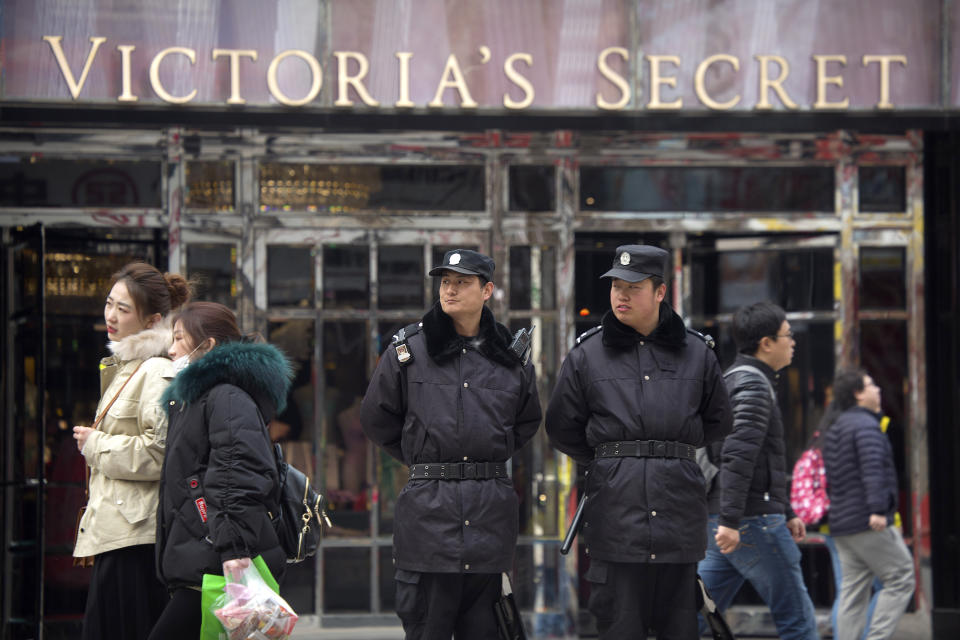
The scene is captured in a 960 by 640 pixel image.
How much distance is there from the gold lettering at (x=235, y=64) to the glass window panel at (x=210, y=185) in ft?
1.40

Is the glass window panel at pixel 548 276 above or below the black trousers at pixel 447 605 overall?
above

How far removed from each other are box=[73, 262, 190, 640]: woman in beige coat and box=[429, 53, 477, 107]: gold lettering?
3385mm

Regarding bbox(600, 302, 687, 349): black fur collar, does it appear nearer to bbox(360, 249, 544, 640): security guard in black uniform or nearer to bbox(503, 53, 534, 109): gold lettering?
bbox(360, 249, 544, 640): security guard in black uniform

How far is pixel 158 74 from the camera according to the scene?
8328mm

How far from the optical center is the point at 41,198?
8430 millimetres

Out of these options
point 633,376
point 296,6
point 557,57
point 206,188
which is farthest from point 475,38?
point 633,376

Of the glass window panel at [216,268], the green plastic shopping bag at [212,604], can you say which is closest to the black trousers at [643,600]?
the green plastic shopping bag at [212,604]

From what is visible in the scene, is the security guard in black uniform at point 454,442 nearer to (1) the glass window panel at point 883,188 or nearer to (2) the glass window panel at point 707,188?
(2) the glass window panel at point 707,188

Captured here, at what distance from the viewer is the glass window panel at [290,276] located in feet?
28.0

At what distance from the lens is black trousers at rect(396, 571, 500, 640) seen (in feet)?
17.8

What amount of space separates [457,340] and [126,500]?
1.54 meters

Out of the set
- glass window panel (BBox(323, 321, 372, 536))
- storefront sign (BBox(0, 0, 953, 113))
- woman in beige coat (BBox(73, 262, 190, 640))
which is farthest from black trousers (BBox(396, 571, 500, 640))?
storefront sign (BBox(0, 0, 953, 113))

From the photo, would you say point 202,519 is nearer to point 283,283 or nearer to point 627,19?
point 283,283

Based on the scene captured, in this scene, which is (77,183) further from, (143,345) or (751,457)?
(751,457)
